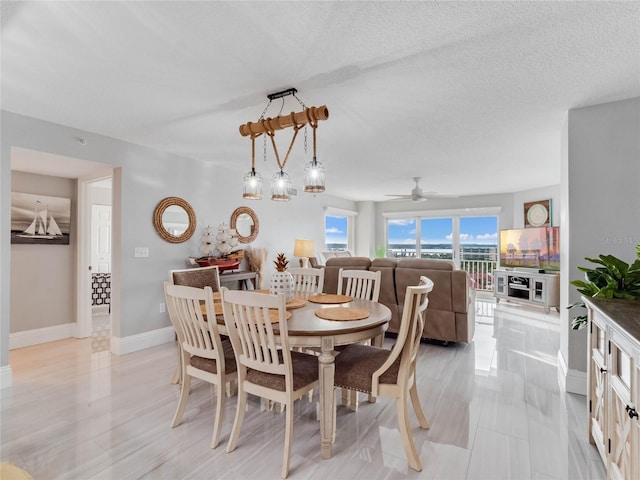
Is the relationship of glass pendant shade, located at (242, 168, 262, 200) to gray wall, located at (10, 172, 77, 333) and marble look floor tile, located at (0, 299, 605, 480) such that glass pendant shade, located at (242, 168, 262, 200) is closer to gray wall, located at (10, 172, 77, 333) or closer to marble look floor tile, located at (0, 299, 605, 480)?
marble look floor tile, located at (0, 299, 605, 480)

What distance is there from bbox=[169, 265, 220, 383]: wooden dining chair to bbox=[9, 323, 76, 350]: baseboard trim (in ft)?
7.81

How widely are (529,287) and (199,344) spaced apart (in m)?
5.75

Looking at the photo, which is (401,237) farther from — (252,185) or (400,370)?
(400,370)

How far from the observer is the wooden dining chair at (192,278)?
9.55ft

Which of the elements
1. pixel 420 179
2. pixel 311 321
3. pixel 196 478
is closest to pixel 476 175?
pixel 420 179

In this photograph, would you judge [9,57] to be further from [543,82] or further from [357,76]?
[543,82]

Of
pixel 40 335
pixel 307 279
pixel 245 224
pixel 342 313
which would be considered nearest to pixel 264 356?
pixel 342 313

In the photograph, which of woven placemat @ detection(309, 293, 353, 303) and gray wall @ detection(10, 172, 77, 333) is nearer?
woven placemat @ detection(309, 293, 353, 303)

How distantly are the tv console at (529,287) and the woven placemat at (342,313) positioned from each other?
15.5 ft

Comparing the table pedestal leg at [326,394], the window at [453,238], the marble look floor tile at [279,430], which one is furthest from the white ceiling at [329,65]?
the window at [453,238]

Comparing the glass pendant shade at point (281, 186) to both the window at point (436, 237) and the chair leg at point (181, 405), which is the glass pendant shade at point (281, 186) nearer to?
the chair leg at point (181, 405)

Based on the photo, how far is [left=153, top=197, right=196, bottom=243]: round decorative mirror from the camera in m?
3.99

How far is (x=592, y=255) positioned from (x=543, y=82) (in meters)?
1.44

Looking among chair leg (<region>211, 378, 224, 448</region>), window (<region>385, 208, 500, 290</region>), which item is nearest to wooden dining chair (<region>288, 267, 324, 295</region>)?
chair leg (<region>211, 378, 224, 448</region>)
